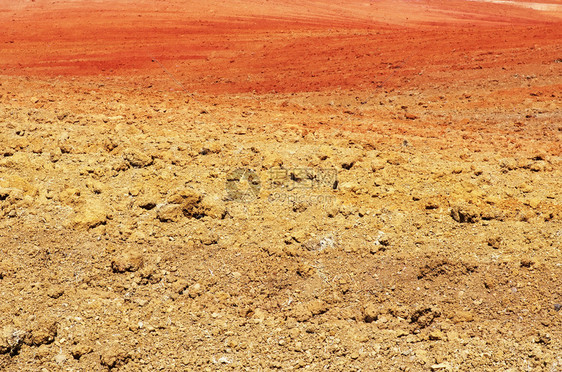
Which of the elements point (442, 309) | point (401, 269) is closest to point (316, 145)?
point (401, 269)

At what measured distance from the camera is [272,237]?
171 inches

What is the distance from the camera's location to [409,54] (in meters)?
10.5

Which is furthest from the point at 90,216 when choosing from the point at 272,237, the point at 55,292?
the point at 272,237

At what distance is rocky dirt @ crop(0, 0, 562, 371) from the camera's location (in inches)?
143

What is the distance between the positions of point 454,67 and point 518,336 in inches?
284

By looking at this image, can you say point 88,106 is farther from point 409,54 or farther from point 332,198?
point 409,54

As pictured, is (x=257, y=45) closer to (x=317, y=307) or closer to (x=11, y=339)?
(x=317, y=307)

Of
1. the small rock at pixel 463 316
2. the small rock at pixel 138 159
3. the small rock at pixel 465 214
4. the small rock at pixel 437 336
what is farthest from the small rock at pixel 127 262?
the small rock at pixel 465 214

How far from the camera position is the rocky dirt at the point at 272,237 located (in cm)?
363

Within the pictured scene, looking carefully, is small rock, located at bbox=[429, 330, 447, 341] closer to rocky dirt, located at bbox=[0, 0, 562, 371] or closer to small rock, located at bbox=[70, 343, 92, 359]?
rocky dirt, located at bbox=[0, 0, 562, 371]

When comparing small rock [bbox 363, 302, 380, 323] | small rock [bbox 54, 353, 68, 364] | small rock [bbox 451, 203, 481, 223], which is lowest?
small rock [bbox 54, 353, 68, 364]

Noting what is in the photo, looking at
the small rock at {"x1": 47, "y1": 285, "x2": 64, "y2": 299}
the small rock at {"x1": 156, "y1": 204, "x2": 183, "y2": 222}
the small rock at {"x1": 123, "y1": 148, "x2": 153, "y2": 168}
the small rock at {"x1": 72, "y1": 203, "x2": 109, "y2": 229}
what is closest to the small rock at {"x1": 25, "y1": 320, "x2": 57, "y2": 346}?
the small rock at {"x1": 47, "y1": 285, "x2": 64, "y2": 299}

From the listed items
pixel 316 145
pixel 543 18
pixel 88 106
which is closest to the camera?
pixel 316 145

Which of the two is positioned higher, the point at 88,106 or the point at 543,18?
the point at 543,18
